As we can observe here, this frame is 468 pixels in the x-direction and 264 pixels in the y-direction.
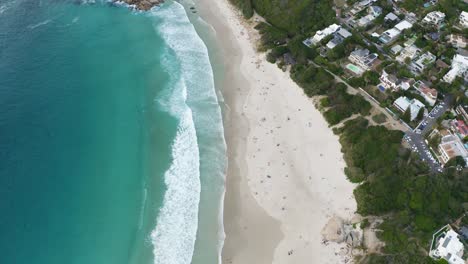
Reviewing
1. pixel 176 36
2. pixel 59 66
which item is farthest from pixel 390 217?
pixel 59 66

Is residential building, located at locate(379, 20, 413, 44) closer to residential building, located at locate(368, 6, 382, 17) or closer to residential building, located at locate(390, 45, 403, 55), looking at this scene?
residential building, located at locate(390, 45, 403, 55)

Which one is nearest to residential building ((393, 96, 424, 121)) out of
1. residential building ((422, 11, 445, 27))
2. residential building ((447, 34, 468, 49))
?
residential building ((447, 34, 468, 49))

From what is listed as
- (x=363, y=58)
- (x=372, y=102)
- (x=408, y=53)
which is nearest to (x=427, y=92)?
(x=372, y=102)

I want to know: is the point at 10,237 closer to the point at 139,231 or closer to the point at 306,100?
the point at 139,231

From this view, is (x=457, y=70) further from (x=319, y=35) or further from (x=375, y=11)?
(x=319, y=35)

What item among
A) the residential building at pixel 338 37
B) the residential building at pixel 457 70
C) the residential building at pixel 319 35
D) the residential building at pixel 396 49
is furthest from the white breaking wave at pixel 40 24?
the residential building at pixel 457 70
